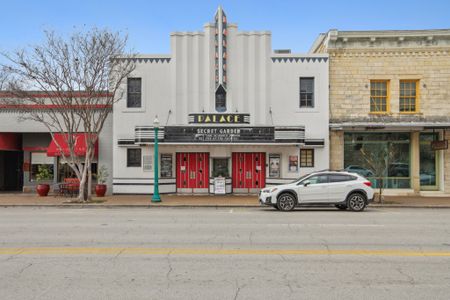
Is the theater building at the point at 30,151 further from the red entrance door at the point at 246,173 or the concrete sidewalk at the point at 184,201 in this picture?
the red entrance door at the point at 246,173

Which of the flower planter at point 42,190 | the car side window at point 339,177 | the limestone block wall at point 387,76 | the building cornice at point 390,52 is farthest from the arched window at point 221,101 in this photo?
the flower planter at point 42,190

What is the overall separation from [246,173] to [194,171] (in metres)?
2.94

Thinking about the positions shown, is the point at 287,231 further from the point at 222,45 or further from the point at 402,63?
the point at 402,63

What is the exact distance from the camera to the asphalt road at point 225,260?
240 inches

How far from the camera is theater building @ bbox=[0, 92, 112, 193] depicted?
2432 cm

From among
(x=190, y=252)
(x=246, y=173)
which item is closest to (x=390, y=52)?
(x=246, y=173)

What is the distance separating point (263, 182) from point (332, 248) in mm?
15182

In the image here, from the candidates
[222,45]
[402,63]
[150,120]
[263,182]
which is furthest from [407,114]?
[150,120]

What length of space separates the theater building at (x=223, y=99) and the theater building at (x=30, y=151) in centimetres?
136

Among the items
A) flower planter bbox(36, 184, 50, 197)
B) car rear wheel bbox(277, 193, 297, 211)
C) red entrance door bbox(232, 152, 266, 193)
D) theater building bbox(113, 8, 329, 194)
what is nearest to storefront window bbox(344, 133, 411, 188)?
theater building bbox(113, 8, 329, 194)

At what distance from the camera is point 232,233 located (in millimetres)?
11211

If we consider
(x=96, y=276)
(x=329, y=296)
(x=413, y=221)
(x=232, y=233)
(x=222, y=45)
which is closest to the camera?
(x=329, y=296)

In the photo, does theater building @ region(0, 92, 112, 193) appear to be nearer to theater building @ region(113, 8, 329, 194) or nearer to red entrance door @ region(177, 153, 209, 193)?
theater building @ region(113, 8, 329, 194)

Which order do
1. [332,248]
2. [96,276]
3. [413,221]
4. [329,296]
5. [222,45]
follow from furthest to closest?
1. [222,45]
2. [413,221]
3. [332,248]
4. [96,276]
5. [329,296]
